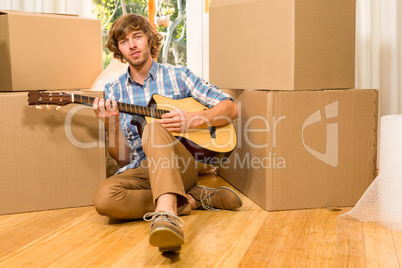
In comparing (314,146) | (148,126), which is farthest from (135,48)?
(314,146)

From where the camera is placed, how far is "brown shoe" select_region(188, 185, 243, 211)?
5.81 ft

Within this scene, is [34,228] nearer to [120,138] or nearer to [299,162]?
[120,138]

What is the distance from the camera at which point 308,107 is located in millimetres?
1751

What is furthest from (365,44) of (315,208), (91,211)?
(91,211)

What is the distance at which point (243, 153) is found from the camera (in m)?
2.00

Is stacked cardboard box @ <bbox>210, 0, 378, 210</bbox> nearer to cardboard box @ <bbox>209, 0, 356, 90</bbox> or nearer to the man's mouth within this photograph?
cardboard box @ <bbox>209, 0, 356, 90</bbox>

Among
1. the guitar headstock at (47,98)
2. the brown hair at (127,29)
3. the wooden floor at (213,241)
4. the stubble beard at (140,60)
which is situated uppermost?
the brown hair at (127,29)

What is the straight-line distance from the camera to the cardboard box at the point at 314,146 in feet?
5.72

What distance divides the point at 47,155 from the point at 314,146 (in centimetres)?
Result: 99

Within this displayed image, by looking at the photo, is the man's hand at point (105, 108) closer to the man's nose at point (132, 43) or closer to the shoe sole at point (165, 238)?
the man's nose at point (132, 43)

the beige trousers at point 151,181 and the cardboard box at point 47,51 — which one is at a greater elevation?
the cardboard box at point 47,51

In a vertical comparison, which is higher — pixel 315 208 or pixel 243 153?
pixel 243 153

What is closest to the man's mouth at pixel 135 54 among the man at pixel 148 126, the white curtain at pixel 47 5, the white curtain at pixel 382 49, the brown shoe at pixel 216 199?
the man at pixel 148 126

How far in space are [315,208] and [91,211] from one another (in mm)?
843
